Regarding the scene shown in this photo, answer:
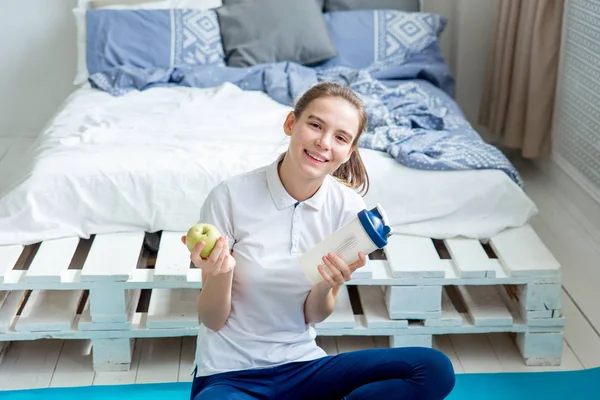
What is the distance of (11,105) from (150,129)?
5.17 ft

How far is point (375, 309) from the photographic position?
7.68ft

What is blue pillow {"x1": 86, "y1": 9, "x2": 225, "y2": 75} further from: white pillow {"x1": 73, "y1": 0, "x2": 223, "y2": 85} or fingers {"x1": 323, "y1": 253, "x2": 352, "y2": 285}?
fingers {"x1": 323, "y1": 253, "x2": 352, "y2": 285}

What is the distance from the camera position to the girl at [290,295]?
1.64 metres

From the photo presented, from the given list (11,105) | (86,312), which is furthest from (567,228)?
(11,105)

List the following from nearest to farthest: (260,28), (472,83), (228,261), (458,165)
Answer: (228,261) < (458,165) < (260,28) < (472,83)

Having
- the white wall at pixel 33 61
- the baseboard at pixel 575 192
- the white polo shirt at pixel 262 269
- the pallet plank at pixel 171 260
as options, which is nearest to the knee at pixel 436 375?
the white polo shirt at pixel 262 269

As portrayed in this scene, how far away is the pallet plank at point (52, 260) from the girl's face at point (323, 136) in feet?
2.73

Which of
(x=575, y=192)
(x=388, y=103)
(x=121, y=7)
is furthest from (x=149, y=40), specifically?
(x=575, y=192)

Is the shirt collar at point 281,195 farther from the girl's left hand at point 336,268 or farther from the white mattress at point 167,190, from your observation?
the white mattress at point 167,190

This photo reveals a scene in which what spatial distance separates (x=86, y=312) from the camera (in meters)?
2.28

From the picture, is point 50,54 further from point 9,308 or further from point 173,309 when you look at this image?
point 173,309

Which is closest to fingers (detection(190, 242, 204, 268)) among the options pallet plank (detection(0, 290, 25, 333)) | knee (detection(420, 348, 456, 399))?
knee (detection(420, 348, 456, 399))

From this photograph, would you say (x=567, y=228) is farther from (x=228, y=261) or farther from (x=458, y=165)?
(x=228, y=261)

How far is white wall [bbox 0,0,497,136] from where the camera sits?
12.8 ft
